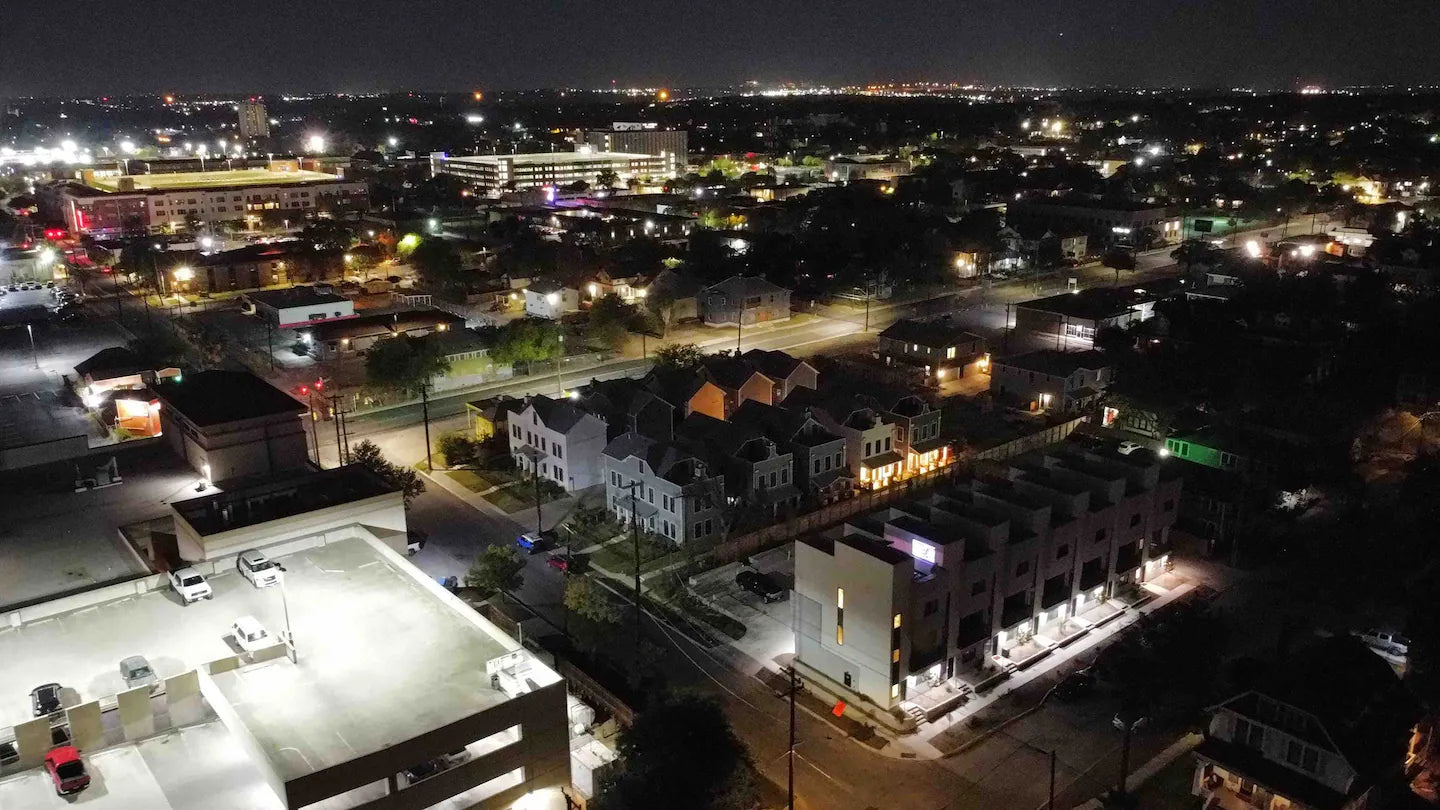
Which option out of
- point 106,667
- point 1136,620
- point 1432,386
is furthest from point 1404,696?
point 1432,386

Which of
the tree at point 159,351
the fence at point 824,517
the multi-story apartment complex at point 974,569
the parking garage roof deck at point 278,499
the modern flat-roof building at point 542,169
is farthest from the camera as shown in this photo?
the modern flat-roof building at point 542,169

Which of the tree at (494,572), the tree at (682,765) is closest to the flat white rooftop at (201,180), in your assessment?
the tree at (494,572)

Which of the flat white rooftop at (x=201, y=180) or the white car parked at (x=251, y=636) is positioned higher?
the flat white rooftop at (x=201, y=180)

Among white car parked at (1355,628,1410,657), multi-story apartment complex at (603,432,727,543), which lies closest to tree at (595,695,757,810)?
multi-story apartment complex at (603,432,727,543)

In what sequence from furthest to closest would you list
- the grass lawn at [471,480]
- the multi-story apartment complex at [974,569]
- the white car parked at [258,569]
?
the grass lawn at [471,480], the multi-story apartment complex at [974,569], the white car parked at [258,569]

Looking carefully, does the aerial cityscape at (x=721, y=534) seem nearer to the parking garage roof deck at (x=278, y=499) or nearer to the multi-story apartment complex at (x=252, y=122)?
the parking garage roof deck at (x=278, y=499)

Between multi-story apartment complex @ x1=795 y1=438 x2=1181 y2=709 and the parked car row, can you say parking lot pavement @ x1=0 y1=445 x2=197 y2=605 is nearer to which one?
the parked car row

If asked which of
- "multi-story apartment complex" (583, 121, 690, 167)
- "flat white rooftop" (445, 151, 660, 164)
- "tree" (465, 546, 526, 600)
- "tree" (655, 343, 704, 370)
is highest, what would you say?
"multi-story apartment complex" (583, 121, 690, 167)
